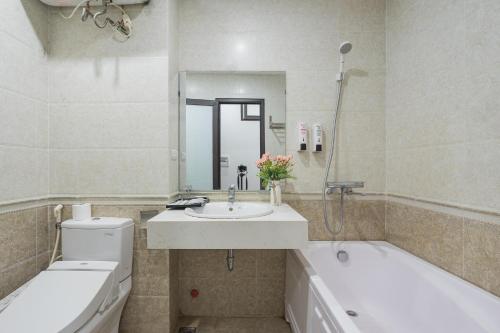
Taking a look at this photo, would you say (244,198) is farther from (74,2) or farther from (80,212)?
(74,2)

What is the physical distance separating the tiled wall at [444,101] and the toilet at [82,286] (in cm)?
176

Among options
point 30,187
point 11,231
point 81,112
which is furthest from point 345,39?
point 11,231

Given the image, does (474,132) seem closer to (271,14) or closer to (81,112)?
(271,14)

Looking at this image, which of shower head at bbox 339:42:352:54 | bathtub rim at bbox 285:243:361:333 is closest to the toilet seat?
bathtub rim at bbox 285:243:361:333

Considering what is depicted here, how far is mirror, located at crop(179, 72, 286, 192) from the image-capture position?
5.88 ft

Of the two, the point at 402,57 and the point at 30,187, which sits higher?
the point at 402,57

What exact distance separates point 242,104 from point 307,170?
0.67 metres

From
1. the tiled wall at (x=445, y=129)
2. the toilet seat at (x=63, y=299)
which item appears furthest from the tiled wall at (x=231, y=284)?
the tiled wall at (x=445, y=129)

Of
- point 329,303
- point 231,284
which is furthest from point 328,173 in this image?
point 231,284

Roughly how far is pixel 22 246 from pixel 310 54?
7.05ft

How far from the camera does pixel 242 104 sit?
5.90 ft

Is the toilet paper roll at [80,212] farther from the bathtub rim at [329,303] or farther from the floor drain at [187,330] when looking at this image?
the bathtub rim at [329,303]

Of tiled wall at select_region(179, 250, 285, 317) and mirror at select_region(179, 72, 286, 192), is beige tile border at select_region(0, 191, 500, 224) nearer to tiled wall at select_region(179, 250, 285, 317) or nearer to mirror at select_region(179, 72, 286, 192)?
mirror at select_region(179, 72, 286, 192)

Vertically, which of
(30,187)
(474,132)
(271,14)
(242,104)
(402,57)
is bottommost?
(30,187)
